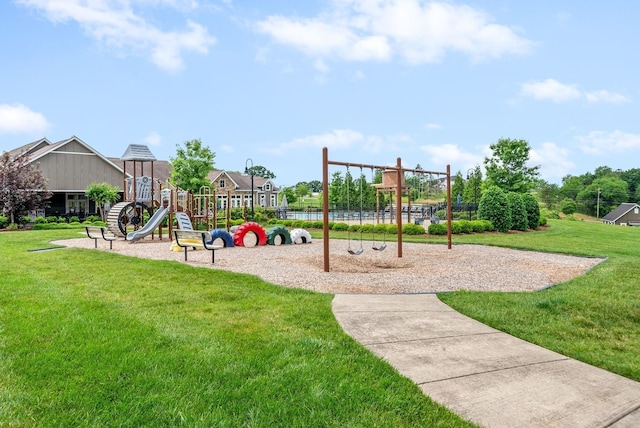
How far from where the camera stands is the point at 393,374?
11.1 feet

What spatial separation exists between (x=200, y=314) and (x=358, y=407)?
9.22ft

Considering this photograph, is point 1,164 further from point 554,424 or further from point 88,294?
point 554,424

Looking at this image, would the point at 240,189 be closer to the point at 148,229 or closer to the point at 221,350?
the point at 148,229

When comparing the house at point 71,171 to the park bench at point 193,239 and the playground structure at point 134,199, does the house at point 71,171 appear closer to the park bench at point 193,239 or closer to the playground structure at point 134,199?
the playground structure at point 134,199

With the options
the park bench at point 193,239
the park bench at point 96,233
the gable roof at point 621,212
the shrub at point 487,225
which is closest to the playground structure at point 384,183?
the park bench at point 193,239

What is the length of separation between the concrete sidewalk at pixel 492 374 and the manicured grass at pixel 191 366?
241mm

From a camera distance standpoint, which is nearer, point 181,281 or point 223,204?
point 181,281

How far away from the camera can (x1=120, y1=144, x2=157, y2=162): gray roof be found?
58.7ft

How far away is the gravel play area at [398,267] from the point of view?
7.50 m

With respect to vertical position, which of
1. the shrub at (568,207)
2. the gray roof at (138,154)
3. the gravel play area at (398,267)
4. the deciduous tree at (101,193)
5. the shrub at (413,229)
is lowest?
the gravel play area at (398,267)

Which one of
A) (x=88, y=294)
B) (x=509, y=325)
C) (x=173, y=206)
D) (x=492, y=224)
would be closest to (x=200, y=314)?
(x=88, y=294)

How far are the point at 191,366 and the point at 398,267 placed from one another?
23.8 feet

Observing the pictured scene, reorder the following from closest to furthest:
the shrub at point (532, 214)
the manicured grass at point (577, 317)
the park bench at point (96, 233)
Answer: the manicured grass at point (577, 317), the park bench at point (96, 233), the shrub at point (532, 214)

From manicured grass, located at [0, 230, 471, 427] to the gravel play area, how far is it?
1728mm
